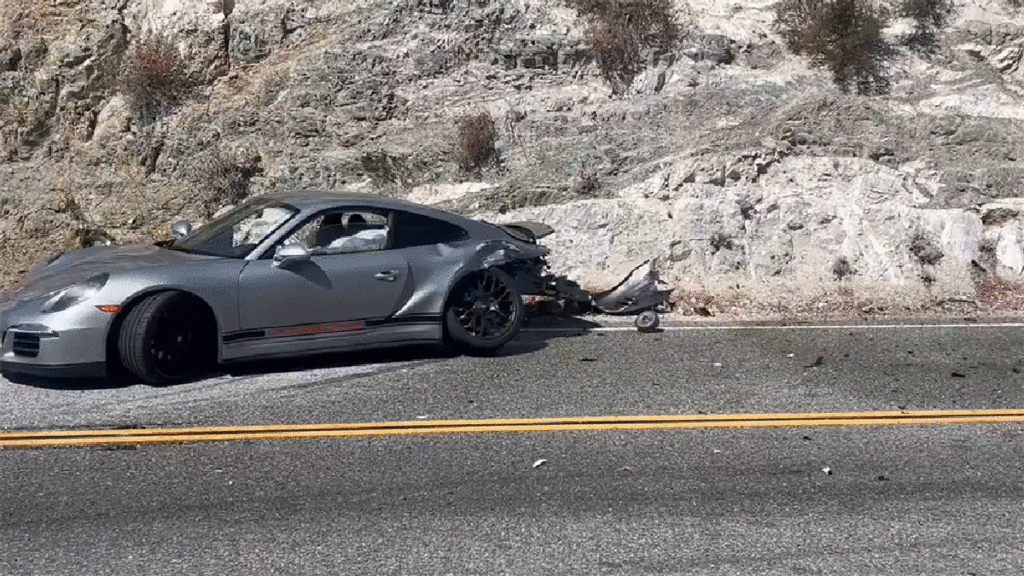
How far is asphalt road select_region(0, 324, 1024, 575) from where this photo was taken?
5301 millimetres

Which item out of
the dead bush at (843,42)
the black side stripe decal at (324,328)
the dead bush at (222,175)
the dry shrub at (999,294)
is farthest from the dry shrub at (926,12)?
the black side stripe decal at (324,328)

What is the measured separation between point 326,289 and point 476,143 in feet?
23.6

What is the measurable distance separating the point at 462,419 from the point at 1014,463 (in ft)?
11.0

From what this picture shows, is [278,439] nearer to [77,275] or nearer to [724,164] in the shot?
[77,275]

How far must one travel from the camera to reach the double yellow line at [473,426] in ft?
22.6

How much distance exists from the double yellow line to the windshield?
1949mm

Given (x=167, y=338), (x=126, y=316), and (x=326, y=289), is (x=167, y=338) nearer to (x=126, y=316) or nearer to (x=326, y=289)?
(x=126, y=316)

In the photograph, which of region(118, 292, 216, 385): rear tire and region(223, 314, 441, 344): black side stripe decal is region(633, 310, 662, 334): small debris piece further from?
region(118, 292, 216, 385): rear tire

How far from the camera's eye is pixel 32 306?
7875 millimetres

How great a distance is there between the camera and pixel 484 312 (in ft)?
31.0

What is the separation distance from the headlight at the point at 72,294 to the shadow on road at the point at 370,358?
1.92 feet

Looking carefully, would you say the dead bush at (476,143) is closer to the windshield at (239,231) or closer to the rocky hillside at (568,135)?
the rocky hillside at (568,135)

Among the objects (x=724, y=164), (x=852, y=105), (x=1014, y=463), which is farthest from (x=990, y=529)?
(x=852, y=105)

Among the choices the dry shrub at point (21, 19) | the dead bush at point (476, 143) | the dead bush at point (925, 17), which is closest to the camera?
the dead bush at point (476, 143)
